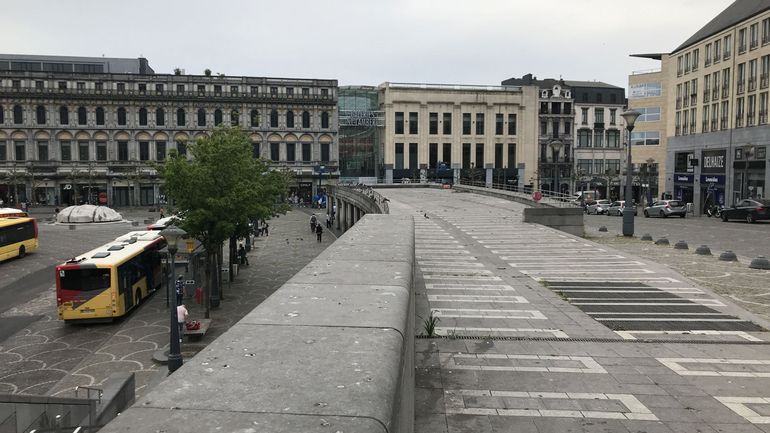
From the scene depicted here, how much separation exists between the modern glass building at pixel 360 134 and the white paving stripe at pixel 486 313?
70958mm

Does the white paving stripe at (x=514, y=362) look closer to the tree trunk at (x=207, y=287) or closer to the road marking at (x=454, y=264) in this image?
the road marking at (x=454, y=264)

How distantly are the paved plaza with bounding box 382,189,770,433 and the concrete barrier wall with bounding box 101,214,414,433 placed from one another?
2.99m

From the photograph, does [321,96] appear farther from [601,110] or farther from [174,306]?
[174,306]

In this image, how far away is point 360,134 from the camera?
291 feet

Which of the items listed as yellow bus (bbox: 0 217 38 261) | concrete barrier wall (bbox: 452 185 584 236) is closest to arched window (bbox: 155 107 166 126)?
yellow bus (bbox: 0 217 38 261)

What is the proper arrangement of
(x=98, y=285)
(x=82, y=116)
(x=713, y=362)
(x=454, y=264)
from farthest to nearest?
(x=82, y=116) < (x=98, y=285) < (x=454, y=264) < (x=713, y=362)

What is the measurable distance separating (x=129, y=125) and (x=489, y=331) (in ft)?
247

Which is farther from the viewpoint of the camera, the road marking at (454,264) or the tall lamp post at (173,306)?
the road marking at (454,264)

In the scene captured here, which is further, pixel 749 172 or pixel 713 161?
pixel 713 161

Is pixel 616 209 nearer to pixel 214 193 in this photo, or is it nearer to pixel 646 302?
pixel 214 193

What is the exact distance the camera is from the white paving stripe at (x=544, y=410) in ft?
27.5

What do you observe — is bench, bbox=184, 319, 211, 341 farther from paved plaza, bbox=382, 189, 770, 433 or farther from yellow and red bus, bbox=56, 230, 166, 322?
paved plaza, bbox=382, 189, 770, 433

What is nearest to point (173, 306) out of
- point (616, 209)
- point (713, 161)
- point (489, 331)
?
point (489, 331)

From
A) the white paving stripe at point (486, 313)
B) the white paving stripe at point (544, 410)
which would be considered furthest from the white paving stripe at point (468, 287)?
the white paving stripe at point (544, 410)
